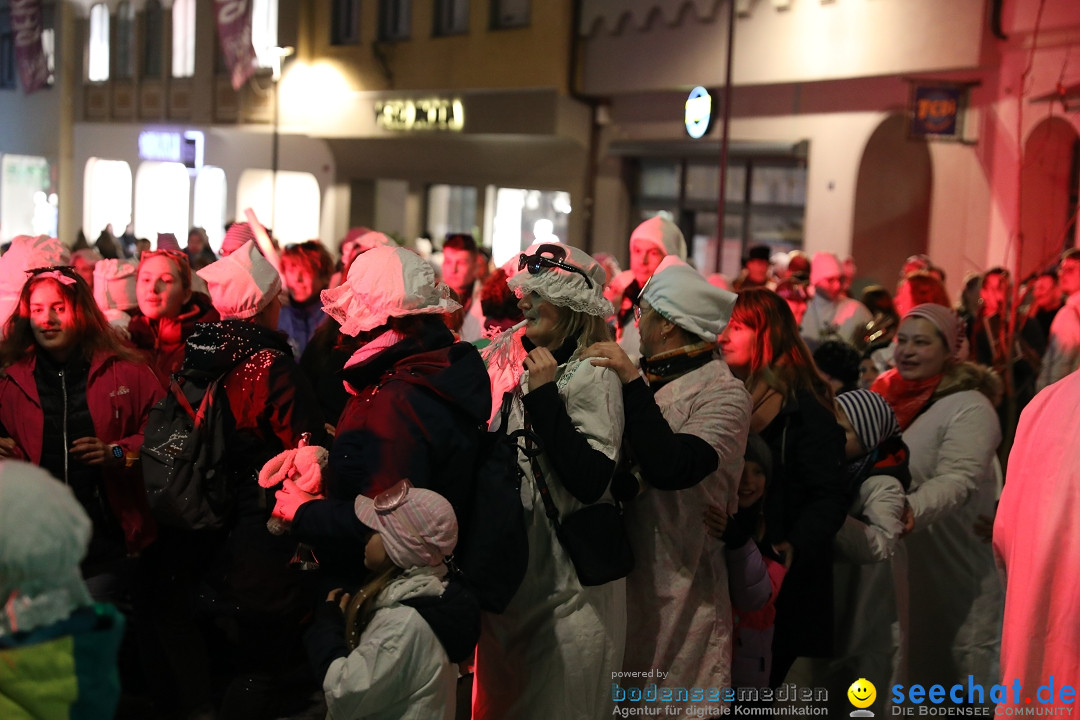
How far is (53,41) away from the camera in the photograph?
3127 cm

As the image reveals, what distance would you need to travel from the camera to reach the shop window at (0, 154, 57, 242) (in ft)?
97.0

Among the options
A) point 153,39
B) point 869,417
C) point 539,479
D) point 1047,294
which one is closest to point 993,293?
point 1047,294

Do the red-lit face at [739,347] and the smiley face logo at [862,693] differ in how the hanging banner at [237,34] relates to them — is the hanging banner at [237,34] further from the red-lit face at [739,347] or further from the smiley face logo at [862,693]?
the smiley face logo at [862,693]

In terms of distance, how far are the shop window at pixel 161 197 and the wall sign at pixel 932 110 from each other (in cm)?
2215

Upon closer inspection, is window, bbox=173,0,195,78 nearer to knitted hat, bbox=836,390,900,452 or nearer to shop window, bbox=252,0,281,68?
shop window, bbox=252,0,281,68

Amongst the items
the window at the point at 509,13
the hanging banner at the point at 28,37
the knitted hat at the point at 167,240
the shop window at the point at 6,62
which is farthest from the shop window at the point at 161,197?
the knitted hat at the point at 167,240

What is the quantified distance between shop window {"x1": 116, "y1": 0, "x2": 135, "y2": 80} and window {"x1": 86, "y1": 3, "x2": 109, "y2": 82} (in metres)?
0.38

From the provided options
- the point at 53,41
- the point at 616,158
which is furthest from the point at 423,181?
A: the point at 53,41

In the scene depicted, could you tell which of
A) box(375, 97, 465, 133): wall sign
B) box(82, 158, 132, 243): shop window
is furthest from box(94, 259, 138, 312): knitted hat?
box(82, 158, 132, 243): shop window

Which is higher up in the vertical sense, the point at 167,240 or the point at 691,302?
the point at 167,240

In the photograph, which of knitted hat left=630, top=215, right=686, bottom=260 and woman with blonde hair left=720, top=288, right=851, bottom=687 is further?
knitted hat left=630, top=215, right=686, bottom=260

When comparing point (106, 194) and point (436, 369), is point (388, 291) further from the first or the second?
point (106, 194)

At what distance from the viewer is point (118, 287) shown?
21.5 ft

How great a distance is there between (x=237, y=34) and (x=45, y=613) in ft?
61.9
